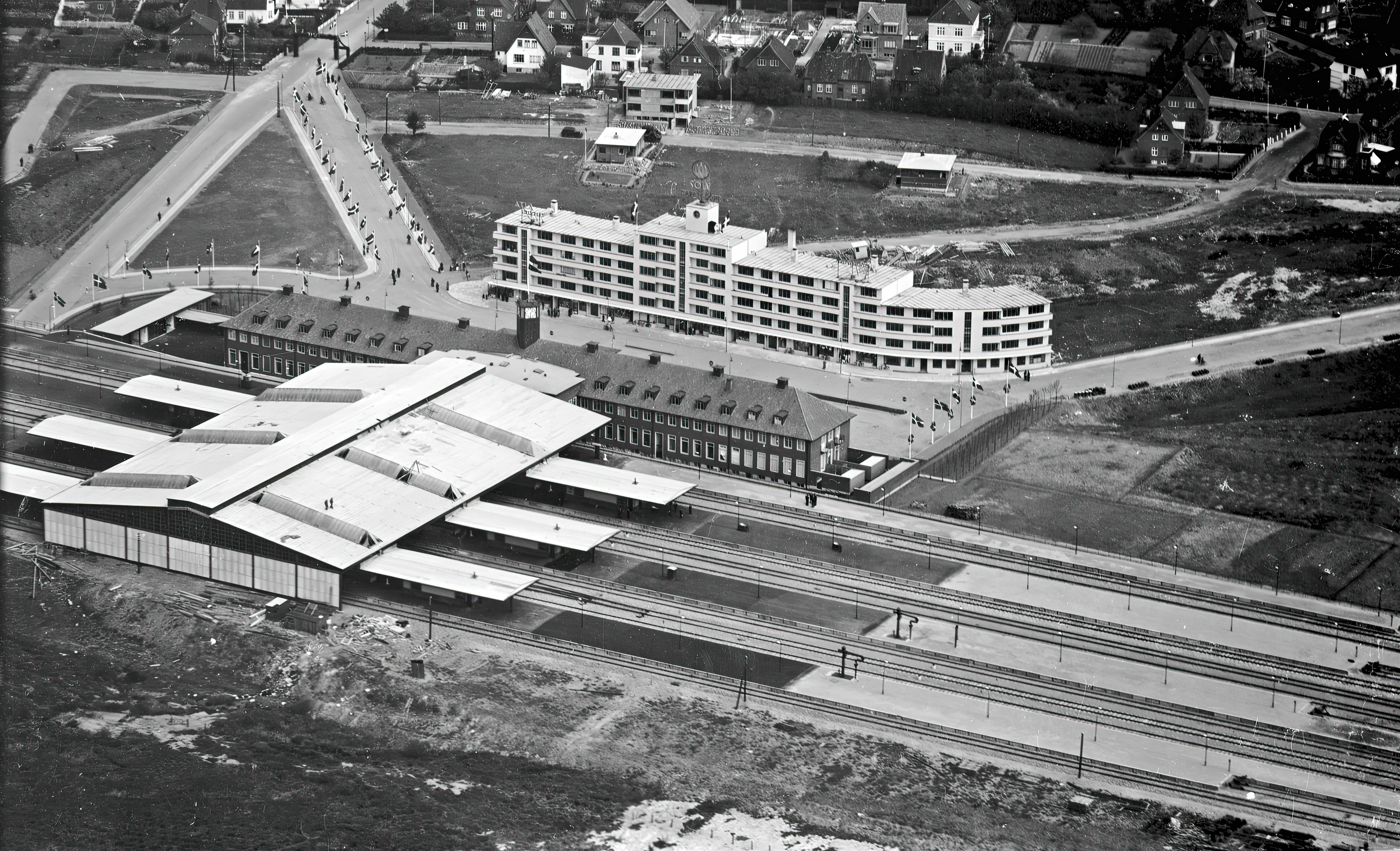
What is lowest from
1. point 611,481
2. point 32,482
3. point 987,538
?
point 987,538

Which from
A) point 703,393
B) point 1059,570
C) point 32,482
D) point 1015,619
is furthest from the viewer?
point 703,393

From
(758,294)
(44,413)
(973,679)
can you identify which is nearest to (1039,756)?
(973,679)

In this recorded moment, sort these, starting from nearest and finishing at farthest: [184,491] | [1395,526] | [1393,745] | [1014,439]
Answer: [1393,745] → [184,491] → [1395,526] → [1014,439]

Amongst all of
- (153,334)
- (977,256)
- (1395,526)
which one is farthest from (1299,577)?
(153,334)

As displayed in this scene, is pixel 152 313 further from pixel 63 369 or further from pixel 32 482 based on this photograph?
pixel 32 482

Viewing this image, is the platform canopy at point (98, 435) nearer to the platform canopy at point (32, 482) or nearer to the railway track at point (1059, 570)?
the platform canopy at point (32, 482)

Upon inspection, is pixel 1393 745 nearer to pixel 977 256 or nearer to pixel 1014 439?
pixel 1014 439

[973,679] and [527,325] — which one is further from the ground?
A: [527,325]
